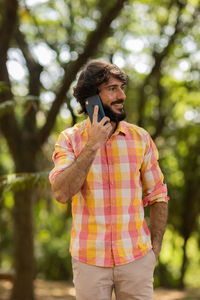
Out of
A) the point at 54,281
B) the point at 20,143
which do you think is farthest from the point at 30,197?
the point at 54,281

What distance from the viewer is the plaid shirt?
2303mm

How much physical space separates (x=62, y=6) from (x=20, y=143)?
390cm

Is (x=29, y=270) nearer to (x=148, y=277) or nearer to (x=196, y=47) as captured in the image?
(x=148, y=277)

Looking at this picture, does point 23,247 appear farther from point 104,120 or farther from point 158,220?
point 104,120

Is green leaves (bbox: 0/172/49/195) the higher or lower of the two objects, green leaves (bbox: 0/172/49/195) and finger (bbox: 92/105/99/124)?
the lower

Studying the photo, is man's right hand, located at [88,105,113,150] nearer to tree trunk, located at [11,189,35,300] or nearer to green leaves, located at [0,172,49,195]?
green leaves, located at [0,172,49,195]

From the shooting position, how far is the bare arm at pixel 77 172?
218 cm

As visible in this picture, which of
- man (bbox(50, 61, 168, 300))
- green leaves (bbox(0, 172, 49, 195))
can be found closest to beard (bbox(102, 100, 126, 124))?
man (bbox(50, 61, 168, 300))

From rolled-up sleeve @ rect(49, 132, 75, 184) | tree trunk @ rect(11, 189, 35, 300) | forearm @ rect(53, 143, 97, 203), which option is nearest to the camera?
forearm @ rect(53, 143, 97, 203)

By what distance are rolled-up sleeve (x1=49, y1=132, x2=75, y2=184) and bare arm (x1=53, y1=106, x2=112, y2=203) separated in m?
0.07

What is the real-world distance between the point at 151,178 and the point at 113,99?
550 millimetres

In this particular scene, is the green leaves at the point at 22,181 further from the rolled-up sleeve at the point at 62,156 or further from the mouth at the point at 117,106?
the mouth at the point at 117,106

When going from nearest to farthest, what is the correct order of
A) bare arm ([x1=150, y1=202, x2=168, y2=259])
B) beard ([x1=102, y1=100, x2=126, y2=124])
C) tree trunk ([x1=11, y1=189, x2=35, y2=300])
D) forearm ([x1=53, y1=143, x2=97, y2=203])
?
1. forearm ([x1=53, y1=143, x2=97, y2=203])
2. beard ([x1=102, y1=100, x2=126, y2=124])
3. bare arm ([x1=150, y1=202, x2=168, y2=259])
4. tree trunk ([x1=11, y1=189, x2=35, y2=300])

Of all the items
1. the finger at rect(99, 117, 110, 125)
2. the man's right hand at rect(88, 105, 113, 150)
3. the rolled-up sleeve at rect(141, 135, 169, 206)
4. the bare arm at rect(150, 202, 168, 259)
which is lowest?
the bare arm at rect(150, 202, 168, 259)
